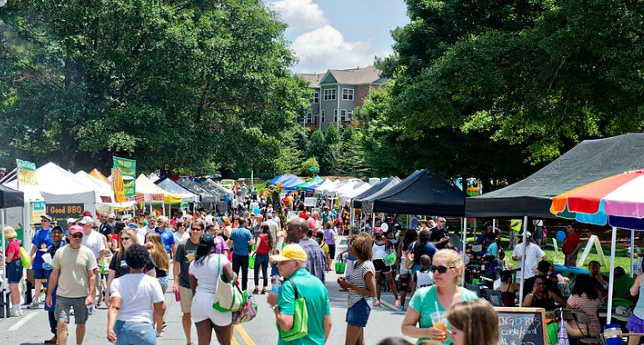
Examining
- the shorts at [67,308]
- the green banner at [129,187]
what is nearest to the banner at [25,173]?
the green banner at [129,187]

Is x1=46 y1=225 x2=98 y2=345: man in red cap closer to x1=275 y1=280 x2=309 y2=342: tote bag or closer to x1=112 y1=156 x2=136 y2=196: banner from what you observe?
x1=275 y1=280 x2=309 y2=342: tote bag

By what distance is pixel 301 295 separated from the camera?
550 centimetres

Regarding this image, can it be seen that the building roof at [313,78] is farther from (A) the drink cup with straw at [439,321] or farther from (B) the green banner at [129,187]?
(A) the drink cup with straw at [439,321]

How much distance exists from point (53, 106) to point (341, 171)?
201ft

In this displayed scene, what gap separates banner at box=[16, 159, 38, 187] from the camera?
15.6 meters

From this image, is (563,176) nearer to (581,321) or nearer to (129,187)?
(581,321)

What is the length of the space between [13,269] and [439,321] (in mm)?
9916

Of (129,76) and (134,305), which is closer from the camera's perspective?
(134,305)

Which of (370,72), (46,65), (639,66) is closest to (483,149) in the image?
(639,66)

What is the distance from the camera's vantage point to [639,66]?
53.9 feet

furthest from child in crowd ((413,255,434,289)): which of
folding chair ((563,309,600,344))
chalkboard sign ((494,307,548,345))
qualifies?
chalkboard sign ((494,307,548,345))

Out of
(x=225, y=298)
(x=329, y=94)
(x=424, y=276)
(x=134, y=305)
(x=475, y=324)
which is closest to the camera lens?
(x=475, y=324)

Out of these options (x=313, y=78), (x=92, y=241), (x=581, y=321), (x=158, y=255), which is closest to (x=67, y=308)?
(x=158, y=255)

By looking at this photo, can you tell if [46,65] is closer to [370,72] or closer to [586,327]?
[586,327]
